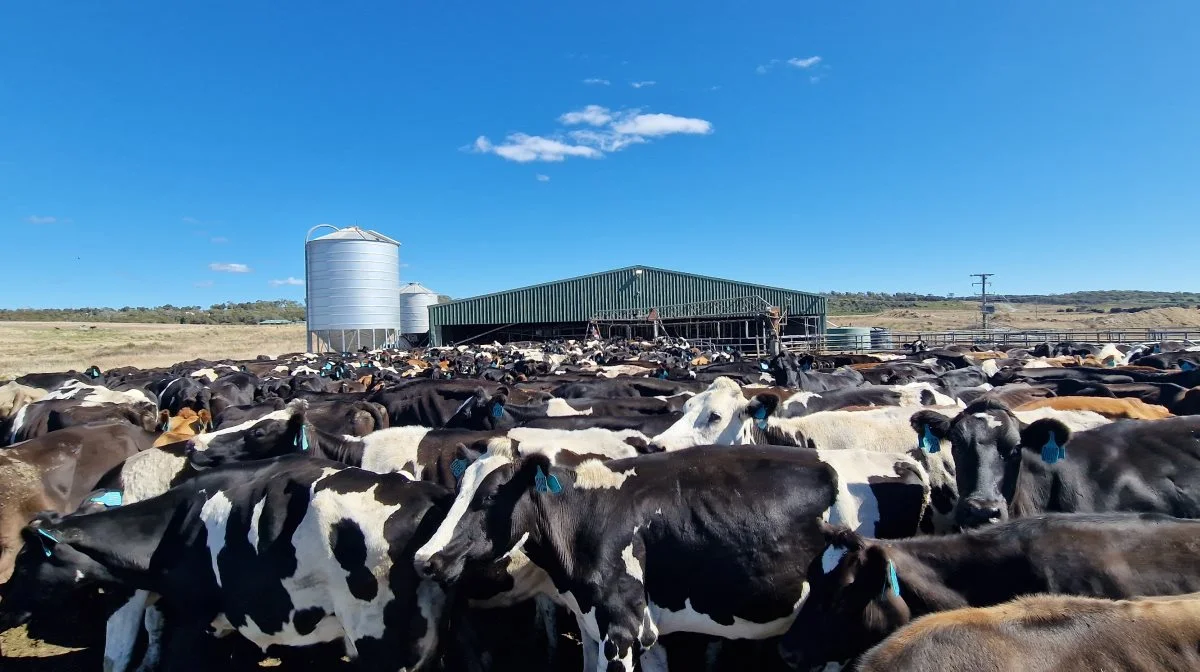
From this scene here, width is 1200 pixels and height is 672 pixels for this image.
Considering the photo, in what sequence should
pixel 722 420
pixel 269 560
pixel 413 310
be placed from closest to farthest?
pixel 269 560
pixel 722 420
pixel 413 310

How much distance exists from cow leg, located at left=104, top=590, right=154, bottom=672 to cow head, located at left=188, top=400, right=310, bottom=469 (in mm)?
1359

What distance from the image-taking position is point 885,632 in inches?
129

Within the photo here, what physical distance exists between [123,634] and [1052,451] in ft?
23.2

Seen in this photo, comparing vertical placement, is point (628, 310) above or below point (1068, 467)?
above

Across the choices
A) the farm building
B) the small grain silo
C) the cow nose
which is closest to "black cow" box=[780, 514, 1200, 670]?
the cow nose

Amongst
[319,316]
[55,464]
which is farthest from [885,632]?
[319,316]

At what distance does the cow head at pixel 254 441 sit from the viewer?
246 inches

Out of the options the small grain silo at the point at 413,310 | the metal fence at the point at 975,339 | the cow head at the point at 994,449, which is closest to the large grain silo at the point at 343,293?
the small grain silo at the point at 413,310

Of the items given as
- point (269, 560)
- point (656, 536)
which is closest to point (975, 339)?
point (656, 536)

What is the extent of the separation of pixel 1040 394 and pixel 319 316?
41890 millimetres

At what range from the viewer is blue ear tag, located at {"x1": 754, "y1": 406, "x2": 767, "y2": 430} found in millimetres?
6749

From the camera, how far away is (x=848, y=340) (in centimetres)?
3831

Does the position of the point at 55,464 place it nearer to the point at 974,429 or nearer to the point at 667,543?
the point at 667,543

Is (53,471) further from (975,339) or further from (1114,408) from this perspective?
(975,339)
